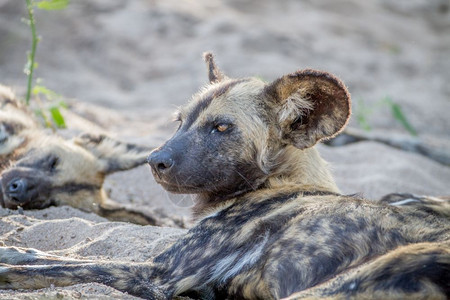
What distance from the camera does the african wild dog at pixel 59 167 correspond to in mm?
4051

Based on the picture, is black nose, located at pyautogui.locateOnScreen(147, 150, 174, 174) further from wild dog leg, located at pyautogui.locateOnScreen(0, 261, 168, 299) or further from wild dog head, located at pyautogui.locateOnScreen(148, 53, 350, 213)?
wild dog leg, located at pyautogui.locateOnScreen(0, 261, 168, 299)

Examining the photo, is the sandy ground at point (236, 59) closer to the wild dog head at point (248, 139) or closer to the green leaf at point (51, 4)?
the green leaf at point (51, 4)

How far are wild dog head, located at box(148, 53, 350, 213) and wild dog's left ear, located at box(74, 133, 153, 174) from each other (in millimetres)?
1550

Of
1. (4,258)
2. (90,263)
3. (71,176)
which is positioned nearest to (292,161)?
(90,263)

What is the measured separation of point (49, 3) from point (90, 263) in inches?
87.9

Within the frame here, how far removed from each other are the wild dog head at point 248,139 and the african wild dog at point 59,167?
118 centimetres

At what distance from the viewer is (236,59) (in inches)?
318

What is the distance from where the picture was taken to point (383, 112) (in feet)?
24.9

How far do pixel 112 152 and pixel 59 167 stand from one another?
0.46 metres

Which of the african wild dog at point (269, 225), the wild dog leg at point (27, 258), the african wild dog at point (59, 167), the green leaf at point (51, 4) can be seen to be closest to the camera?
the african wild dog at point (269, 225)

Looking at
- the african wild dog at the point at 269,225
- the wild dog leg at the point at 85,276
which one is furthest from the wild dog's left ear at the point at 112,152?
the wild dog leg at the point at 85,276

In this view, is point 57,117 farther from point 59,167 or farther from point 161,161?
point 161,161

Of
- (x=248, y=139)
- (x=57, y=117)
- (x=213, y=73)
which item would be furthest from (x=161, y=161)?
(x=57, y=117)

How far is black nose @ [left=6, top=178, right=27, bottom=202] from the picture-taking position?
393 centimetres
